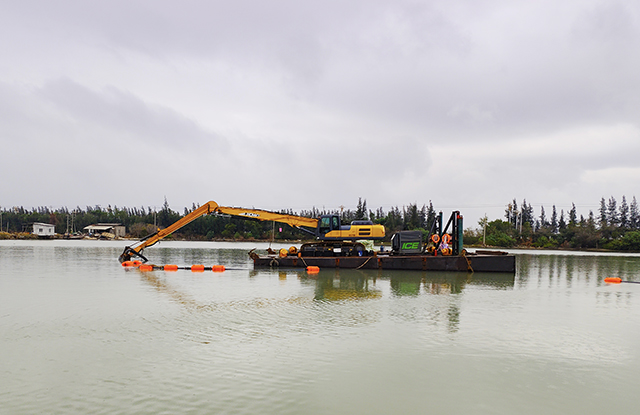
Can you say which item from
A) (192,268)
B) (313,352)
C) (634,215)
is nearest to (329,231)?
(192,268)

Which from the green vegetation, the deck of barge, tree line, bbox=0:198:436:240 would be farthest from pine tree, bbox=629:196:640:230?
the deck of barge

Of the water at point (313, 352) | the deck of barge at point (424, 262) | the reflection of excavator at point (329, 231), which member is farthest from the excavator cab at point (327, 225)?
the water at point (313, 352)

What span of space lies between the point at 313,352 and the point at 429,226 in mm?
115115

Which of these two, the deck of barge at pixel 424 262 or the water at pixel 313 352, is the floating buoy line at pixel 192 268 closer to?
the deck of barge at pixel 424 262

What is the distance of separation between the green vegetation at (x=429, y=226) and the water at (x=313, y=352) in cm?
2990

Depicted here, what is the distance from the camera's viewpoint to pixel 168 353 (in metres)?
10.1

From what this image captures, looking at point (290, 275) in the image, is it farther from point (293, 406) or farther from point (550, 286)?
point (293, 406)

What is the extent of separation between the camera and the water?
303 inches

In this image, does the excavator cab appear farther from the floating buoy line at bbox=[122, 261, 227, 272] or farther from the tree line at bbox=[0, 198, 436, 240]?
the tree line at bbox=[0, 198, 436, 240]

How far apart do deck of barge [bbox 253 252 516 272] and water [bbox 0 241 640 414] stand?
807cm

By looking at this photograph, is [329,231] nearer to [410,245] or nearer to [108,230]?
[410,245]

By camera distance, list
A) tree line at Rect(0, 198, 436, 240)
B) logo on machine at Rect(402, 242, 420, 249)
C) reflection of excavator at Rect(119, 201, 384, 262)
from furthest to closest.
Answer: tree line at Rect(0, 198, 436, 240)
reflection of excavator at Rect(119, 201, 384, 262)
logo on machine at Rect(402, 242, 420, 249)

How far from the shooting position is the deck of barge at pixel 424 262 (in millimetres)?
28547

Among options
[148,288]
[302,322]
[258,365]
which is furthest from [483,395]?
[148,288]
